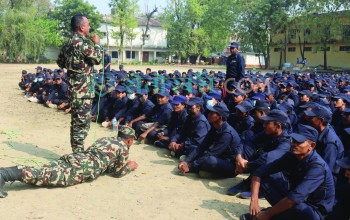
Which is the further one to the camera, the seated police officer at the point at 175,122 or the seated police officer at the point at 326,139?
the seated police officer at the point at 175,122

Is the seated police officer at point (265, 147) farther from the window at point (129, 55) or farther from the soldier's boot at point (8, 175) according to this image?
the window at point (129, 55)

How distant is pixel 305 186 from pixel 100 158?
2.48 meters

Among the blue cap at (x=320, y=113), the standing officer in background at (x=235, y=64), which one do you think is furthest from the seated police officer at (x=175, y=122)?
the blue cap at (x=320, y=113)

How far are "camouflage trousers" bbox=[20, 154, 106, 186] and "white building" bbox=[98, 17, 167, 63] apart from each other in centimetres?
4367

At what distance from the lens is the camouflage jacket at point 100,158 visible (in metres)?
4.31

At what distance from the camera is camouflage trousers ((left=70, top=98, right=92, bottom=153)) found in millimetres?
5039

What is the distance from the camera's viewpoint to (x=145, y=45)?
165 ft

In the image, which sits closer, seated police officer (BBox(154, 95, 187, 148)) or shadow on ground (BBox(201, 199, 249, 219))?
shadow on ground (BBox(201, 199, 249, 219))

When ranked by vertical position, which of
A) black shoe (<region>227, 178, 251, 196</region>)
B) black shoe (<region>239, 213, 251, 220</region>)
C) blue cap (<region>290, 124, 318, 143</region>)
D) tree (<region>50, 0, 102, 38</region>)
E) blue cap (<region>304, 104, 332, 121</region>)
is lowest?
black shoe (<region>239, 213, 251, 220</region>)

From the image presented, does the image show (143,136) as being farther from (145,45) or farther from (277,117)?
(145,45)

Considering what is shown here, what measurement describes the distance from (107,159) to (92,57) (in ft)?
4.74

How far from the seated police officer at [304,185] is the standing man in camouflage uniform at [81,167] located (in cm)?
189

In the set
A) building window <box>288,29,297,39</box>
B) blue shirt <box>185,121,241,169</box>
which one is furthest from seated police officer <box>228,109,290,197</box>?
building window <box>288,29,297,39</box>

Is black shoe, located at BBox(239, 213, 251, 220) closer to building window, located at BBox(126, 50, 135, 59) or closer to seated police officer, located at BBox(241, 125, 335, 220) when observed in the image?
seated police officer, located at BBox(241, 125, 335, 220)
